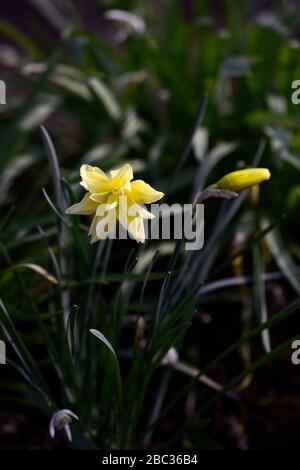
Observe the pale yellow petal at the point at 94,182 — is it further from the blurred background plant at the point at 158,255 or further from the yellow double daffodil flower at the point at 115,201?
the blurred background plant at the point at 158,255

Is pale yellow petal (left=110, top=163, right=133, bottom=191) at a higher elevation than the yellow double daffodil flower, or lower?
higher

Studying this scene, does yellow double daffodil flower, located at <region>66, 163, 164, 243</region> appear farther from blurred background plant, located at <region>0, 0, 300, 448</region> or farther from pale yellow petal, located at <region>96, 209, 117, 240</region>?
blurred background plant, located at <region>0, 0, 300, 448</region>

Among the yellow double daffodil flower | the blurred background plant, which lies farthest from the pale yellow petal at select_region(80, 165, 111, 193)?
the blurred background plant

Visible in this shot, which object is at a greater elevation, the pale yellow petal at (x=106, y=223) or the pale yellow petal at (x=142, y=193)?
the pale yellow petal at (x=142, y=193)

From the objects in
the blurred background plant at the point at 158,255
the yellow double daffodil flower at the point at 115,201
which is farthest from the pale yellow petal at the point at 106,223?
the blurred background plant at the point at 158,255

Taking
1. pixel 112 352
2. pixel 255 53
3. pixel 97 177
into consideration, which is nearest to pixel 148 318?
pixel 112 352

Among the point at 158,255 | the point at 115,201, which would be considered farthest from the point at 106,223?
the point at 158,255
